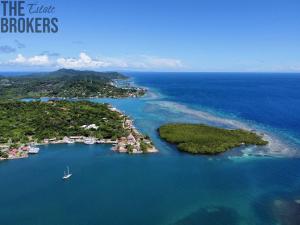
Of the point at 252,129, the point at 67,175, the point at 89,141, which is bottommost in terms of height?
the point at 67,175

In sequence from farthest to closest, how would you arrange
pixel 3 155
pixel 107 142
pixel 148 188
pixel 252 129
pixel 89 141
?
1. pixel 252 129
2. pixel 107 142
3. pixel 89 141
4. pixel 3 155
5. pixel 148 188

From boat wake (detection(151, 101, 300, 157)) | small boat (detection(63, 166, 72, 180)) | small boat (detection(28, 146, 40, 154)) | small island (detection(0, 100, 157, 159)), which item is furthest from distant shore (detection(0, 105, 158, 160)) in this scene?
boat wake (detection(151, 101, 300, 157))

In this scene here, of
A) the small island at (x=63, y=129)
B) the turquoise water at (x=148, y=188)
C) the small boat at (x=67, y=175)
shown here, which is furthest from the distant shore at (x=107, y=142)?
the small boat at (x=67, y=175)

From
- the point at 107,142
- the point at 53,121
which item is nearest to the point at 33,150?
the point at 107,142

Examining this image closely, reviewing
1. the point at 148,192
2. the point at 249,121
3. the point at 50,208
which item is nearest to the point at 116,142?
the point at 148,192

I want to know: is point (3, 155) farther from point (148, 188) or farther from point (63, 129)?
point (148, 188)

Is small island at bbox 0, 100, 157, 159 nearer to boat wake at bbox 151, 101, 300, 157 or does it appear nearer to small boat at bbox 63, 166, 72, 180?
small boat at bbox 63, 166, 72, 180
